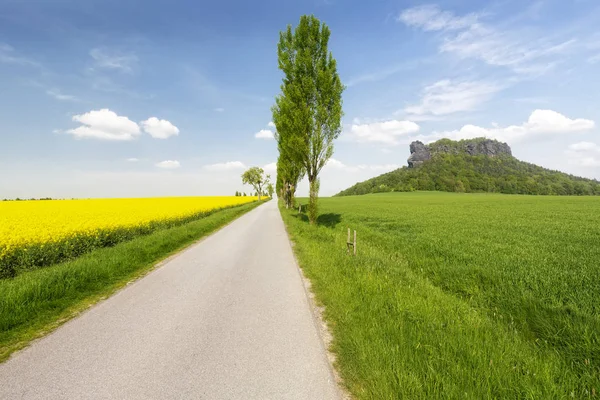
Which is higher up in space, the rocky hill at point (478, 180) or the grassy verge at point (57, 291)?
the rocky hill at point (478, 180)

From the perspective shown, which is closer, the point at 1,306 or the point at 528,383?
the point at 528,383

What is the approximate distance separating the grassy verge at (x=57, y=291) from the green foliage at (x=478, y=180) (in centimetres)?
12533

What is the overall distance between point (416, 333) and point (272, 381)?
7.29 feet

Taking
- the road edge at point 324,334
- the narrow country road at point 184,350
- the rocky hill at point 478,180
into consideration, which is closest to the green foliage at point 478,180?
the rocky hill at point 478,180

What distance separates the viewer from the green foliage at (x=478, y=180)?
106562 millimetres

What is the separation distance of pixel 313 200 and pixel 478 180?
128 m

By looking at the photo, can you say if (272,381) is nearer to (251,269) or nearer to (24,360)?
(24,360)

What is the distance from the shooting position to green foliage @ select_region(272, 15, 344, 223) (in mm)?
18562

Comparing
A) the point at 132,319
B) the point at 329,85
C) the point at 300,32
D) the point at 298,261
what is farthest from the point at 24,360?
the point at 300,32

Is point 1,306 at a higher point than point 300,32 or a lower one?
lower

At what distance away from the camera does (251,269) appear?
8469 millimetres

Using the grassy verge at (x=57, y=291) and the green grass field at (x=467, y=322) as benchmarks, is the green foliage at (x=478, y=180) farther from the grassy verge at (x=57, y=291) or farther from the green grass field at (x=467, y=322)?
the grassy verge at (x=57, y=291)

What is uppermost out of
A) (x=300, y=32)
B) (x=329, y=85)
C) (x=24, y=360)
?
(x=300, y=32)

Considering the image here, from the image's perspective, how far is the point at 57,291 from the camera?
5926 millimetres
